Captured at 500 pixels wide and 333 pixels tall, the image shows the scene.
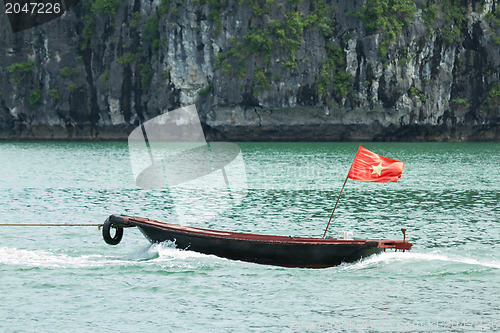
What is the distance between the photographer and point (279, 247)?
1541cm

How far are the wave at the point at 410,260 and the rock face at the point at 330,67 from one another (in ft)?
190

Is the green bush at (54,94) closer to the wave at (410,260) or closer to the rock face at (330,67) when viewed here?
the rock face at (330,67)

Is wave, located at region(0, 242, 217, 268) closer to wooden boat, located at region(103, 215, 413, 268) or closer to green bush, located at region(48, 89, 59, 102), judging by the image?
wooden boat, located at region(103, 215, 413, 268)

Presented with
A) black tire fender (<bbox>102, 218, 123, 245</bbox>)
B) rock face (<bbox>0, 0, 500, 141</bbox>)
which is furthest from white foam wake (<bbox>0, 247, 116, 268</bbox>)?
rock face (<bbox>0, 0, 500, 141</bbox>)

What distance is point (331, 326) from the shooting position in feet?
40.4

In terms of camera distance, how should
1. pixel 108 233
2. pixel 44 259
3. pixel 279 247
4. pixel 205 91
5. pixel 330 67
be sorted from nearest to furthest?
pixel 279 247
pixel 44 259
pixel 108 233
pixel 330 67
pixel 205 91

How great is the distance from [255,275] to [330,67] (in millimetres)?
61271

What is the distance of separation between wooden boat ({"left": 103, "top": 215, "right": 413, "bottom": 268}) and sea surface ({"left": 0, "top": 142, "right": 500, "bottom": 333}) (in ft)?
0.64

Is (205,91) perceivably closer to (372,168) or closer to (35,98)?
(35,98)

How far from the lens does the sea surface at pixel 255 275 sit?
41.3 ft

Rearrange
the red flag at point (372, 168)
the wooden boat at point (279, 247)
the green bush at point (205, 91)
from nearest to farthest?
1. the wooden boat at point (279, 247)
2. the red flag at point (372, 168)
3. the green bush at point (205, 91)

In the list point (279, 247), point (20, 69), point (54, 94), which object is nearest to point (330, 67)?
point (54, 94)

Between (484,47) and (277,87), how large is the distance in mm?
22380

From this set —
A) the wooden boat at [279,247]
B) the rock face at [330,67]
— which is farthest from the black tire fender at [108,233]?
the rock face at [330,67]
